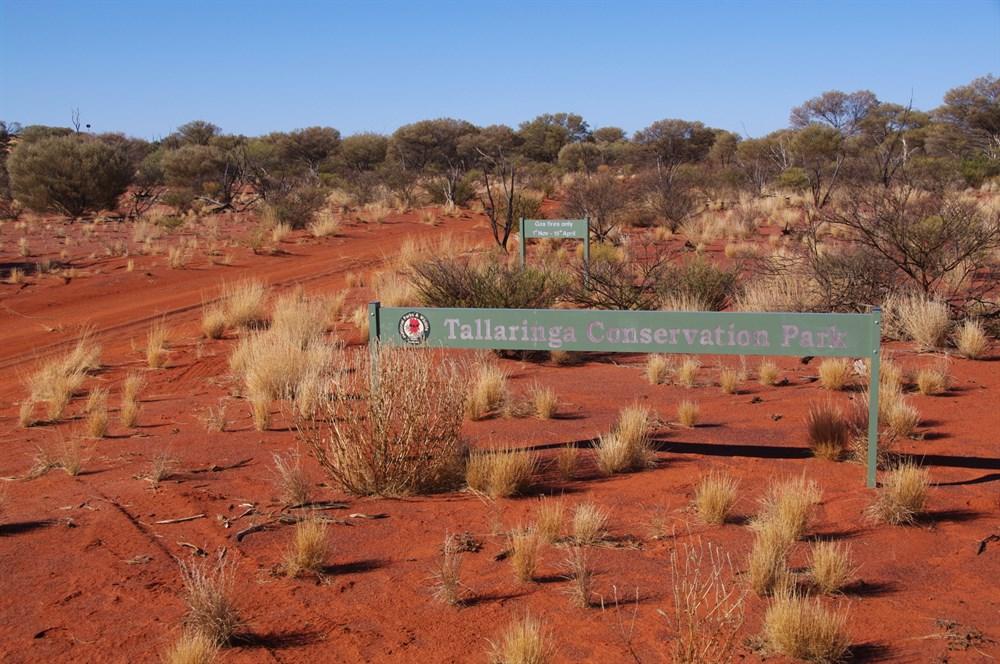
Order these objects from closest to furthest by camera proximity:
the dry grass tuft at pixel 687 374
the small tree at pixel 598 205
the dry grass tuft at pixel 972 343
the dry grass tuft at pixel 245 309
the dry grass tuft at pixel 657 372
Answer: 1. the dry grass tuft at pixel 687 374
2. the dry grass tuft at pixel 657 372
3. the dry grass tuft at pixel 972 343
4. the dry grass tuft at pixel 245 309
5. the small tree at pixel 598 205

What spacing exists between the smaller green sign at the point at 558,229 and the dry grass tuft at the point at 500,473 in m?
10.5

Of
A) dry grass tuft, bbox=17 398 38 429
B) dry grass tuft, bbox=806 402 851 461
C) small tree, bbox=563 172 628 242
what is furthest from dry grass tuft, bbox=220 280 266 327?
small tree, bbox=563 172 628 242

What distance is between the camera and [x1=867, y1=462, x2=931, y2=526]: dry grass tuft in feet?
19.2

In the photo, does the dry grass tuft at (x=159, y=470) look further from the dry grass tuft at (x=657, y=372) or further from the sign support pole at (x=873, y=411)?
the dry grass tuft at (x=657, y=372)

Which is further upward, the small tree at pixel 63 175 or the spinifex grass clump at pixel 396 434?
the small tree at pixel 63 175

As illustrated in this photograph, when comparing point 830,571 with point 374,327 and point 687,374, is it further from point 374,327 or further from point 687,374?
point 687,374

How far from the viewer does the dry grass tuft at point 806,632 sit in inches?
160

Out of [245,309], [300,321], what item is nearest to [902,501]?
[300,321]

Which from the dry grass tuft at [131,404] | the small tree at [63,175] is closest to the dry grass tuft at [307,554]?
the dry grass tuft at [131,404]

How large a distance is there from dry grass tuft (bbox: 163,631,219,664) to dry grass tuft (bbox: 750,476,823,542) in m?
2.88

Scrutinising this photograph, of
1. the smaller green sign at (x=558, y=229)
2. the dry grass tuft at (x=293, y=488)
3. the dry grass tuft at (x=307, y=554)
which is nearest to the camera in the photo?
the dry grass tuft at (x=307, y=554)

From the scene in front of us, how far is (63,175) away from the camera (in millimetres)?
35500

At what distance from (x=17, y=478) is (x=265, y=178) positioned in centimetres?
3213

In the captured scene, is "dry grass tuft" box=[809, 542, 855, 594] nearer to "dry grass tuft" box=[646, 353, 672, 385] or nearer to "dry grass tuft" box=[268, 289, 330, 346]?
"dry grass tuft" box=[646, 353, 672, 385]
